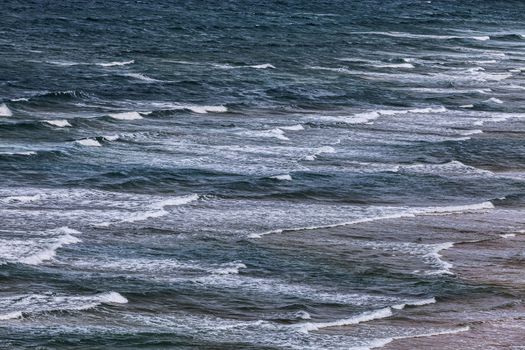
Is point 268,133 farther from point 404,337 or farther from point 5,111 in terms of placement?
point 404,337

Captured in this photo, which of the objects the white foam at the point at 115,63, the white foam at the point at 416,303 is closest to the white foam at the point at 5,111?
the white foam at the point at 115,63

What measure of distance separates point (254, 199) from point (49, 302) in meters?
10.3

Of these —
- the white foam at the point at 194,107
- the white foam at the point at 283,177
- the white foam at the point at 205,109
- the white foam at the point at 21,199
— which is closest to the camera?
the white foam at the point at 21,199

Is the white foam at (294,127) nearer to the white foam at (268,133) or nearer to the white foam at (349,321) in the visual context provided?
the white foam at (268,133)

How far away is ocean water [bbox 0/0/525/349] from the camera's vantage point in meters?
21.9

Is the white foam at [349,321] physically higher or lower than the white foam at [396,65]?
higher

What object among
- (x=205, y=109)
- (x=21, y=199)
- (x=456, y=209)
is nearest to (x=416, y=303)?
(x=456, y=209)

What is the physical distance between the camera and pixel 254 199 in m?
31.8

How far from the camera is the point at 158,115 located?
1730 inches

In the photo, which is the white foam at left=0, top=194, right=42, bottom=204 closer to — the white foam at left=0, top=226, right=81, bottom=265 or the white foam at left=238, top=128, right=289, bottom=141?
the white foam at left=0, top=226, right=81, bottom=265

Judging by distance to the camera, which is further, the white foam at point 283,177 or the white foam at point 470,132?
the white foam at point 470,132

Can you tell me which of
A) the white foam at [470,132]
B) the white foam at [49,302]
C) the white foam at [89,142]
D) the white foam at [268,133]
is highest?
the white foam at [49,302]

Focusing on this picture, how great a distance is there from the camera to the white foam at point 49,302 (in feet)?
70.8

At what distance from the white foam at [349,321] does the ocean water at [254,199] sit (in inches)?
1.8
